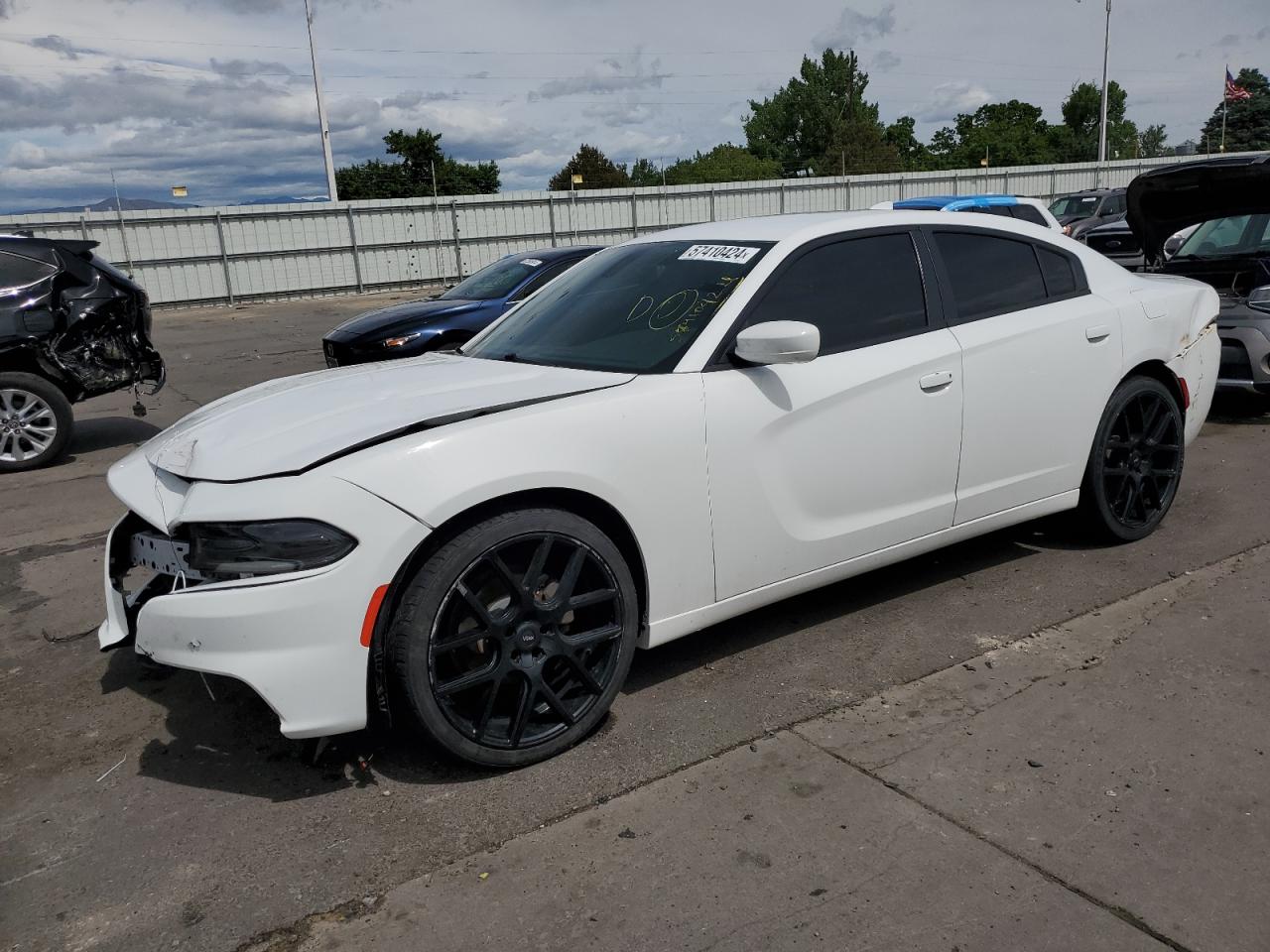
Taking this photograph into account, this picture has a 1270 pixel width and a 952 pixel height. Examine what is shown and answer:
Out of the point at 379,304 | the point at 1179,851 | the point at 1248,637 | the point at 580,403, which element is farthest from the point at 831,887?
the point at 379,304

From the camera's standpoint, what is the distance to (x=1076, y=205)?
22125mm

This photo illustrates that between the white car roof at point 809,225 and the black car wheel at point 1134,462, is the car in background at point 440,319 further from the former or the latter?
the black car wheel at point 1134,462

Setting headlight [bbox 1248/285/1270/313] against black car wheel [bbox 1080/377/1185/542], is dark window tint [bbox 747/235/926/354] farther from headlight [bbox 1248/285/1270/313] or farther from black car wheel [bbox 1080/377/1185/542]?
headlight [bbox 1248/285/1270/313]

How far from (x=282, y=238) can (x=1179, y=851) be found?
26781 mm

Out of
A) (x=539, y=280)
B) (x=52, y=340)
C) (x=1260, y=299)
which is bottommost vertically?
(x=1260, y=299)

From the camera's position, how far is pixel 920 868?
259 cm

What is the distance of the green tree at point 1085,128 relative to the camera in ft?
259

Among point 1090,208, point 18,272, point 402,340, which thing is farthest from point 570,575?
point 1090,208

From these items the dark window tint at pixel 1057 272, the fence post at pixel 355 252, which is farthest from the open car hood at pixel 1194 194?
the fence post at pixel 355 252

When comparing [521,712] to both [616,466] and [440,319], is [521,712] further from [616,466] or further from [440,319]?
[440,319]

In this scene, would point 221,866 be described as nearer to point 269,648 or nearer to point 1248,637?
point 269,648

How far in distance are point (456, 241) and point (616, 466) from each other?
25.9 meters

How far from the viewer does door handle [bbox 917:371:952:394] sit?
3926 millimetres

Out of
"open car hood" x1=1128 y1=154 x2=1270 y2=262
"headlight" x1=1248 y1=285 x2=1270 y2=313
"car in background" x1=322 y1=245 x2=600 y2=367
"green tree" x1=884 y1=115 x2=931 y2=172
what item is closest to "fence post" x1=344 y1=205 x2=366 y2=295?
"car in background" x1=322 y1=245 x2=600 y2=367
